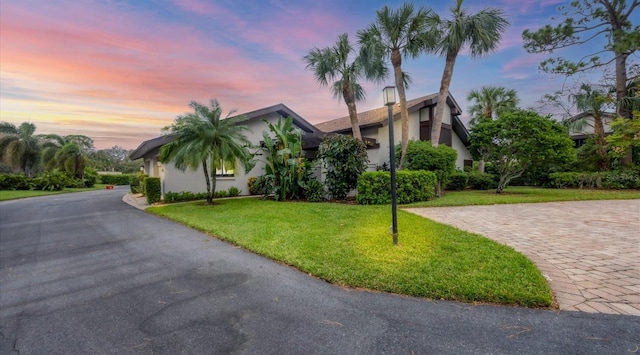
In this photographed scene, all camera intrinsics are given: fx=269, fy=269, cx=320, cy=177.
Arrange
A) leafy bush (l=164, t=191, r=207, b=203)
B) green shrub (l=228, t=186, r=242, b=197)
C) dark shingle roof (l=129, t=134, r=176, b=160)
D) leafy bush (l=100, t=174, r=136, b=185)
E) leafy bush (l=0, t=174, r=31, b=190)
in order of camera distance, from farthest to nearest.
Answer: leafy bush (l=100, t=174, r=136, b=185)
leafy bush (l=0, t=174, r=31, b=190)
green shrub (l=228, t=186, r=242, b=197)
leafy bush (l=164, t=191, r=207, b=203)
dark shingle roof (l=129, t=134, r=176, b=160)

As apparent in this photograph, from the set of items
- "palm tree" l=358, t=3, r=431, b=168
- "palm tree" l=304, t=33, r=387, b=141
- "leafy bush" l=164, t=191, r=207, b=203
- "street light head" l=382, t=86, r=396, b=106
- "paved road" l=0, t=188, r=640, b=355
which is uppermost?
"palm tree" l=358, t=3, r=431, b=168

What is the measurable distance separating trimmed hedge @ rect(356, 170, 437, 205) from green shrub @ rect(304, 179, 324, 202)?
77.4 inches

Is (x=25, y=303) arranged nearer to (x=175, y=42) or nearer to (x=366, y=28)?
(x=175, y=42)

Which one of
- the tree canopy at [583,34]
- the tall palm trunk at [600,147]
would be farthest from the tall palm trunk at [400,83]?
the tall palm trunk at [600,147]

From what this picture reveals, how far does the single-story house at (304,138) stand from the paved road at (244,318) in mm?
8252

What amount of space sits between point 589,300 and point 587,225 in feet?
16.7

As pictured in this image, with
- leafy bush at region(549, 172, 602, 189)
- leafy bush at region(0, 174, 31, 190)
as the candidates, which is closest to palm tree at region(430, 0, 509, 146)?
leafy bush at region(549, 172, 602, 189)

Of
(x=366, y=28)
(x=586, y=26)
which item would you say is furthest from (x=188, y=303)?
(x=586, y=26)

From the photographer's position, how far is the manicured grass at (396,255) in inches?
129

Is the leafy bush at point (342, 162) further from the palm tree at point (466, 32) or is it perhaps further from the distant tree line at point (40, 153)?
the distant tree line at point (40, 153)

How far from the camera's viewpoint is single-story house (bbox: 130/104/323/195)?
1310 centimetres

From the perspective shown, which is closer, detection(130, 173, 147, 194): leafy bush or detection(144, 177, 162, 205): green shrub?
detection(144, 177, 162, 205): green shrub

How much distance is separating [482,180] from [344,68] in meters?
12.1

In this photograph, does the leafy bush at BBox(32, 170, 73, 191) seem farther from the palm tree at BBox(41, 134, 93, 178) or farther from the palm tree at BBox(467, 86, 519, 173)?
the palm tree at BBox(467, 86, 519, 173)
